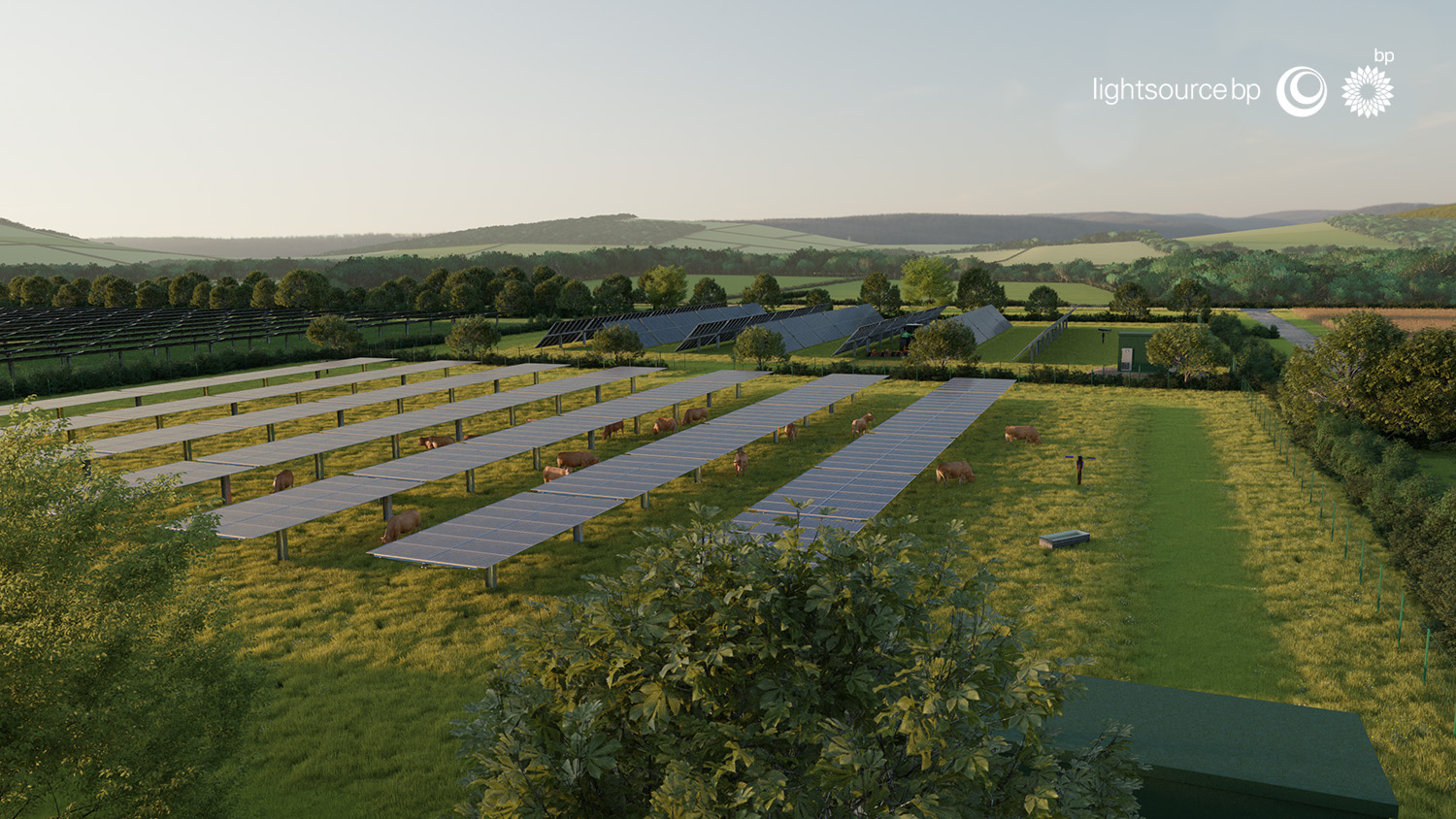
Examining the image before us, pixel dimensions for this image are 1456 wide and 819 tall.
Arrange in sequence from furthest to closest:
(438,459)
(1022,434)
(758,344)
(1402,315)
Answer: (1402,315) → (758,344) → (1022,434) → (438,459)

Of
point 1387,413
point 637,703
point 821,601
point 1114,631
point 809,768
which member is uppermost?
point 821,601

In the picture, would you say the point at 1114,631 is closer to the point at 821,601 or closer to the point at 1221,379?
the point at 821,601

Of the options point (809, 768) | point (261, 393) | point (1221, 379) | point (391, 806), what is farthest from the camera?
point (1221, 379)

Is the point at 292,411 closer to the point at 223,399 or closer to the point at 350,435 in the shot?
the point at 223,399

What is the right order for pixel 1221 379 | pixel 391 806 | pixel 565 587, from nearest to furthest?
pixel 391 806
pixel 565 587
pixel 1221 379

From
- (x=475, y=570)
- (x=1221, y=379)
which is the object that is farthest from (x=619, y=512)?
(x=1221, y=379)

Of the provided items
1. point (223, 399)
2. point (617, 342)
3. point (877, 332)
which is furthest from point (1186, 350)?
point (223, 399)

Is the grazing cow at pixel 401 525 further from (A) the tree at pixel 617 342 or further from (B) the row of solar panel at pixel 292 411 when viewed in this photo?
(A) the tree at pixel 617 342

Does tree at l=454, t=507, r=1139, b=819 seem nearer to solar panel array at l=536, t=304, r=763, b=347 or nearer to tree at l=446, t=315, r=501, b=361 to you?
tree at l=446, t=315, r=501, b=361
